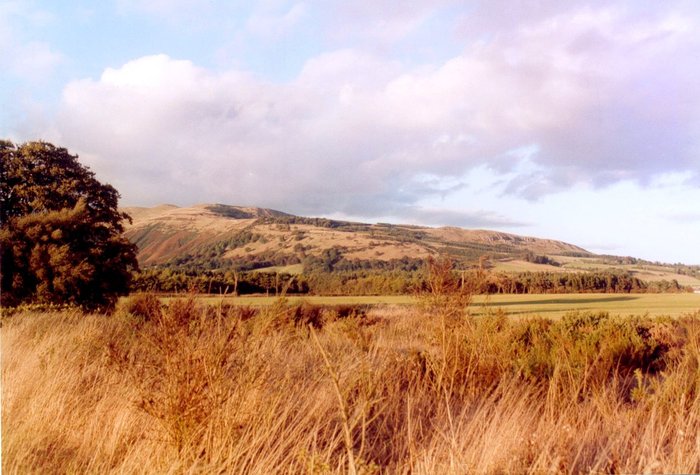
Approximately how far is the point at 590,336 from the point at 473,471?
696 centimetres

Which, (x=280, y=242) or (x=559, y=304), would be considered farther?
(x=280, y=242)

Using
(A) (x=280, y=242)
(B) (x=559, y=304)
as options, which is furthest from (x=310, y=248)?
(B) (x=559, y=304)

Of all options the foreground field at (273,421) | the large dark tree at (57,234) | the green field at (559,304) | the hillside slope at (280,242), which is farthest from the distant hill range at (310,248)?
the foreground field at (273,421)

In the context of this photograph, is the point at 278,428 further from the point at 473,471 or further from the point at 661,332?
the point at 661,332

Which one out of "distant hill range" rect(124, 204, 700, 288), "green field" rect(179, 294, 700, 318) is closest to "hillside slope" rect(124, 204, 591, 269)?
"distant hill range" rect(124, 204, 700, 288)

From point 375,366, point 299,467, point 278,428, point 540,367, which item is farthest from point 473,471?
point 540,367

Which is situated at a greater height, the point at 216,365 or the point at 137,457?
the point at 216,365

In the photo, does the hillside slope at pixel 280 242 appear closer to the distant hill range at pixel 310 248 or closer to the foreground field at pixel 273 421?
the distant hill range at pixel 310 248

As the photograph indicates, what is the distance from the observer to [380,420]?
14.4ft

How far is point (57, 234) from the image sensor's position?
18359 mm

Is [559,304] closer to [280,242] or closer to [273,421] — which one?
[273,421]

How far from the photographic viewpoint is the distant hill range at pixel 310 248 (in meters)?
88.2

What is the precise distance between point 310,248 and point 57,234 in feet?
302

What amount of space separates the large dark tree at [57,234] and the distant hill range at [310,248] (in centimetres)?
4265
